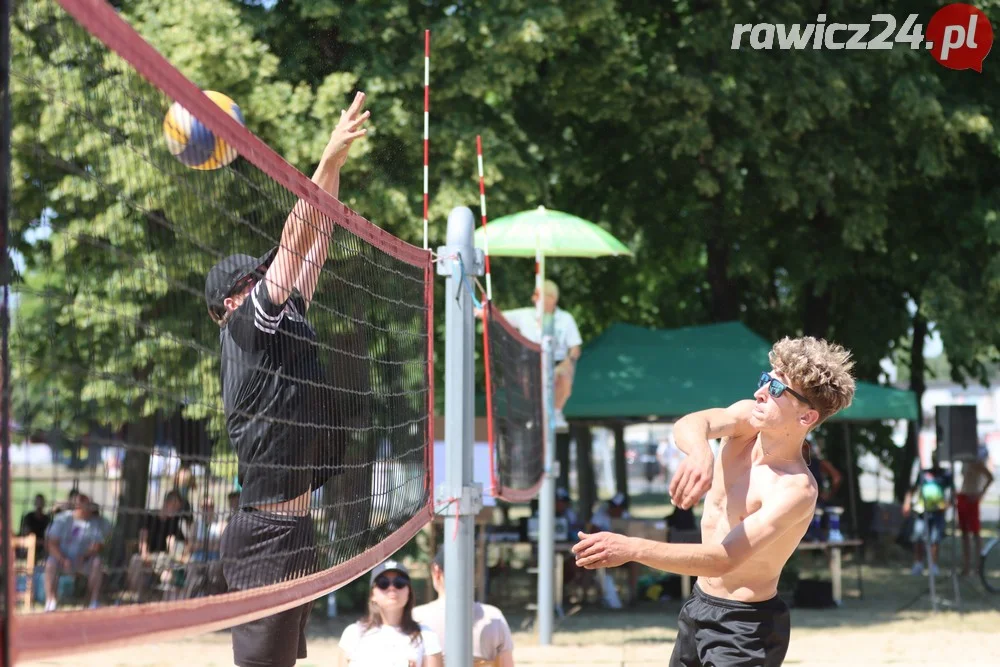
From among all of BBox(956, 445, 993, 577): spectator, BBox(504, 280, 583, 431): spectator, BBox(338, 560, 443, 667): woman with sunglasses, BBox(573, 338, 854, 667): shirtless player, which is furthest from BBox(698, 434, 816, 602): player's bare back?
BBox(956, 445, 993, 577): spectator

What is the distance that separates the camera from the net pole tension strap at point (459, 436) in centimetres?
466

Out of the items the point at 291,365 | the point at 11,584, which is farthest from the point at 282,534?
the point at 11,584

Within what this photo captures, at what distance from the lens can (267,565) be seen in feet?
10.9

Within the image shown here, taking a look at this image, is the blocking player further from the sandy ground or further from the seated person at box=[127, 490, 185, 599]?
the sandy ground

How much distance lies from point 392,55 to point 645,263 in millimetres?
5800

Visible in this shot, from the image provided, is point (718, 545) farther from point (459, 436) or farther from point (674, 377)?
point (674, 377)

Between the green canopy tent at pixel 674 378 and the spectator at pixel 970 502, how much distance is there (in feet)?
7.93

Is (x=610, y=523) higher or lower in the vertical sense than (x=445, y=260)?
lower

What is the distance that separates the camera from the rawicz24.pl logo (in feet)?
49.9

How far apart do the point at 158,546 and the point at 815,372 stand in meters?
2.26

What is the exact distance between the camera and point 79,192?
8.44 ft

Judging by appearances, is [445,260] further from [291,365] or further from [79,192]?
[79,192]

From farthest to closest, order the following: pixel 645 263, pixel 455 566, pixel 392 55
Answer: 1. pixel 645 263
2. pixel 392 55
3. pixel 455 566

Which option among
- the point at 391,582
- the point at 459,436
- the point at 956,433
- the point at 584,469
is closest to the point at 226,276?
the point at 459,436
